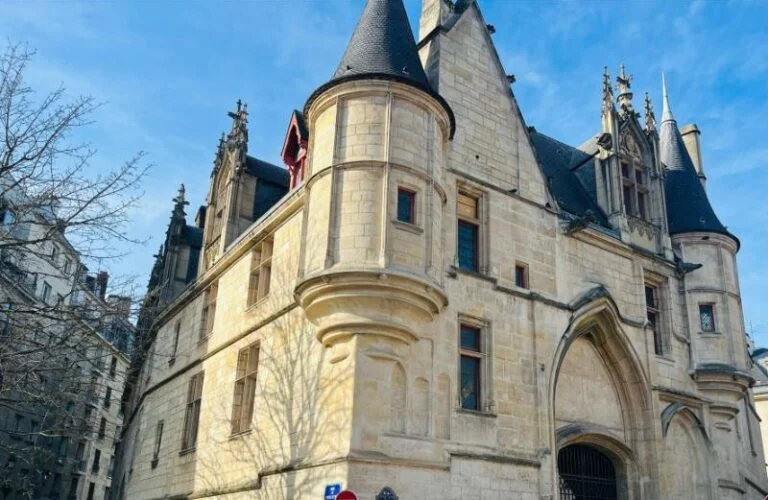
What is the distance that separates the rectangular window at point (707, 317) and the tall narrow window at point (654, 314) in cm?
128

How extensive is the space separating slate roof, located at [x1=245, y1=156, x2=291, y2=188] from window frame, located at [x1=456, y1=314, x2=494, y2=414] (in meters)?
8.62

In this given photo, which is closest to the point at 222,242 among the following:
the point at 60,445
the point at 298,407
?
the point at 298,407

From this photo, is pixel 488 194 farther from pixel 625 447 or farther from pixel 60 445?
pixel 60 445

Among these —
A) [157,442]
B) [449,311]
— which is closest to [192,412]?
[157,442]

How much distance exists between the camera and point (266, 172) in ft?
65.3

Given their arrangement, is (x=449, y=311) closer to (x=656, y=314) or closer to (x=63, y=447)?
(x=656, y=314)

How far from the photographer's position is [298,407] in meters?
12.3

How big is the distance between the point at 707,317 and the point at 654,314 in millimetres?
1563

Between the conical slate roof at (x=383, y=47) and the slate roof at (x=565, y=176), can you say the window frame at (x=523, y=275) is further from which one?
the conical slate roof at (x=383, y=47)

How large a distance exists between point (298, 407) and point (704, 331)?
10259mm

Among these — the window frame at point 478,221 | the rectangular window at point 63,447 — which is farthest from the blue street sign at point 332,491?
the rectangular window at point 63,447

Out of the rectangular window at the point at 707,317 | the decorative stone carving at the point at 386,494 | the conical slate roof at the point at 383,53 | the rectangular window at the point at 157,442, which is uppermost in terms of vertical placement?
the conical slate roof at the point at 383,53

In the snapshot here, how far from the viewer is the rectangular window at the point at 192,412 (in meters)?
16.9

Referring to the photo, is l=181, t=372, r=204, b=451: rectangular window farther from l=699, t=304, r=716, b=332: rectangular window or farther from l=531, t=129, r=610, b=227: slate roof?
l=699, t=304, r=716, b=332: rectangular window
